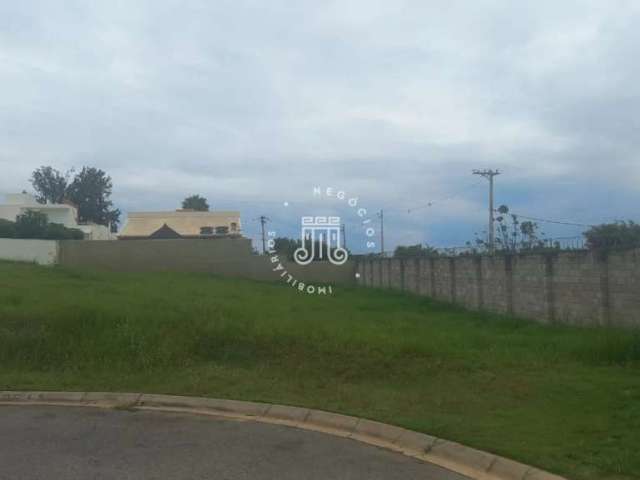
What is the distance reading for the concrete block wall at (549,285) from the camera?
1436 cm

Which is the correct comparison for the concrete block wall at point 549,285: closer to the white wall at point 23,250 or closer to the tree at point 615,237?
the tree at point 615,237

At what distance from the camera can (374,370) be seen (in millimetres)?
9922

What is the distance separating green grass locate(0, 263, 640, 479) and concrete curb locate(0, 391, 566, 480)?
18 cm

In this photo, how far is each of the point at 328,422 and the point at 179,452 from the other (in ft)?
5.58

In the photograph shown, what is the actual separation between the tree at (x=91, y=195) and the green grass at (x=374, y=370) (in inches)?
2645

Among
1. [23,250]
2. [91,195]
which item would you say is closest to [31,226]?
[23,250]

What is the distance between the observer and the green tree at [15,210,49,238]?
4481 centimetres

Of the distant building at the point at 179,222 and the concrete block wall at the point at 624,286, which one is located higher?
the distant building at the point at 179,222

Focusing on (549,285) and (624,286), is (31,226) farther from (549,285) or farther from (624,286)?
(624,286)

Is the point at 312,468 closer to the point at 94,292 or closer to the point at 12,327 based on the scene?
the point at 12,327

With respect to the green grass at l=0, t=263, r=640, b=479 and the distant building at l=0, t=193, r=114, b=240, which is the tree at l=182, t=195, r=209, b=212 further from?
the green grass at l=0, t=263, r=640, b=479

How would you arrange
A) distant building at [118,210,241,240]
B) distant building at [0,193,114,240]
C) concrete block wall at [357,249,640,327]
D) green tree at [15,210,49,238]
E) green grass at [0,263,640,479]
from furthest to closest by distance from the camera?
distant building at [118,210,241,240]
distant building at [0,193,114,240]
green tree at [15,210,49,238]
concrete block wall at [357,249,640,327]
green grass at [0,263,640,479]

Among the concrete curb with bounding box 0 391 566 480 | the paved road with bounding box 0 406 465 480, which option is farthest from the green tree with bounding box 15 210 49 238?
the paved road with bounding box 0 406 465 480

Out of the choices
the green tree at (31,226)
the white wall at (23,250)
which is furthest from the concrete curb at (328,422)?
the green tree at (31,226)
